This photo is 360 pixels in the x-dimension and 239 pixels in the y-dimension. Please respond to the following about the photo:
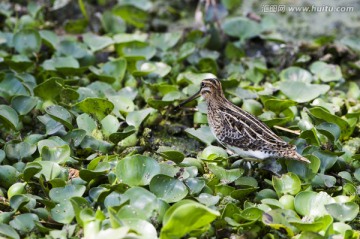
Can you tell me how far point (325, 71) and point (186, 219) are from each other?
4124 millimetres

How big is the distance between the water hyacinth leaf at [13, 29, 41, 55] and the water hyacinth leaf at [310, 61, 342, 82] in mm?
Result: 3571

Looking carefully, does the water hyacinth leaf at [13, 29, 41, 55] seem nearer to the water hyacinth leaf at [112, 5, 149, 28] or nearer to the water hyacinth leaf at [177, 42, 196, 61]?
the water hyacinth leaf at [112, 5, 149, 28]

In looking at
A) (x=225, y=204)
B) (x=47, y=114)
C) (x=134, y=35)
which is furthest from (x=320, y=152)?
(x=134, y=35)

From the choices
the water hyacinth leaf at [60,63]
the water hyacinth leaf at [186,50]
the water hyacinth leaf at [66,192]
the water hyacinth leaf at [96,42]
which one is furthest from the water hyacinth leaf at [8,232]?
the water hyacinth leaf at [186,50]

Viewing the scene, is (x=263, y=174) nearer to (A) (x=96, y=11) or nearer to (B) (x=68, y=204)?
(B) (x=68, y=204)

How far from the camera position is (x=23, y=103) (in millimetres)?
7125

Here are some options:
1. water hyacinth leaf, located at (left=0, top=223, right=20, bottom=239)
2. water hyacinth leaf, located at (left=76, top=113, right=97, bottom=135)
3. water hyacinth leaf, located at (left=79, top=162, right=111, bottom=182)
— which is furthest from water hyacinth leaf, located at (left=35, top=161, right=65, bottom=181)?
water hyacinth leaf, located at (left=76, top=113, right=97, bottom=135)

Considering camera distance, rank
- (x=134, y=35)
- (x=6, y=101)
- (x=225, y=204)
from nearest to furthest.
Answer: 1. (x=225, y=204)
2. (x=6, y=101)
3. (x=134, y=35)

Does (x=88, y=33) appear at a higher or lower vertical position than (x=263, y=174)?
higher

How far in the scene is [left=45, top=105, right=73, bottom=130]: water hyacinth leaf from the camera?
22.2 ft

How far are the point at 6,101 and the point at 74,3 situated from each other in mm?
2952

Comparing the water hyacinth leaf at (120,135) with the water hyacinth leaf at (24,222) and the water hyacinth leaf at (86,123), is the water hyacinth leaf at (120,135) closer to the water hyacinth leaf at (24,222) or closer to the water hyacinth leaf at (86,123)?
the water hyacinth leaf at (86,123)

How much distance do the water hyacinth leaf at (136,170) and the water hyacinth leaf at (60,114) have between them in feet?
3.28

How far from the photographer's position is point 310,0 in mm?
10500
